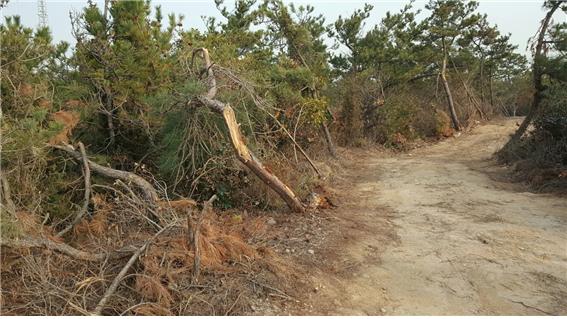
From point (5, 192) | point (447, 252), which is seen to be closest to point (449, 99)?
point (447, 252)

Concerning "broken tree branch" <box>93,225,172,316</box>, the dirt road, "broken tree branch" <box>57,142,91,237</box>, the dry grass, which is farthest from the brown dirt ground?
"broken tree branch" <box>57,142,91,237</box>

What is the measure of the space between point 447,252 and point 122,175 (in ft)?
14.1

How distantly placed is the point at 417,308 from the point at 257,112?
15.2ft

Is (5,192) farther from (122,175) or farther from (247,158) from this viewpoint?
(247,158)

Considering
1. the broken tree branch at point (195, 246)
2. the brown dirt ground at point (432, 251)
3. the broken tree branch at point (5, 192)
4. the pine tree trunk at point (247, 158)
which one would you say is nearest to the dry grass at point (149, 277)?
the broken tree branch at point (195, 246)

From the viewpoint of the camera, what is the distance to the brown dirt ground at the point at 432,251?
155 inches

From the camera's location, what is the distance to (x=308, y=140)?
11562mm

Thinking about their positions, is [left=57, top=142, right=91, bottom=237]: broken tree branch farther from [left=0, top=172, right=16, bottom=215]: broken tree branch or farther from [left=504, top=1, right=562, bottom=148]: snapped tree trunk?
[left=504, top=1, right=562, bottom=148]: snapped tree trunk

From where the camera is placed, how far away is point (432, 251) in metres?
5.10

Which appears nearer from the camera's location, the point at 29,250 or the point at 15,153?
the point at 29,250

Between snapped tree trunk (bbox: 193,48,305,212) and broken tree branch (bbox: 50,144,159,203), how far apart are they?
1.21m

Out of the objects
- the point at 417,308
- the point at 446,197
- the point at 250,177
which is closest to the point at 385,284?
the point at 417,308

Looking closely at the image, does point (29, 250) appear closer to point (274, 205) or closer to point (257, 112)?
point (274, 205)

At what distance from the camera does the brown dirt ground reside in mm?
3945
